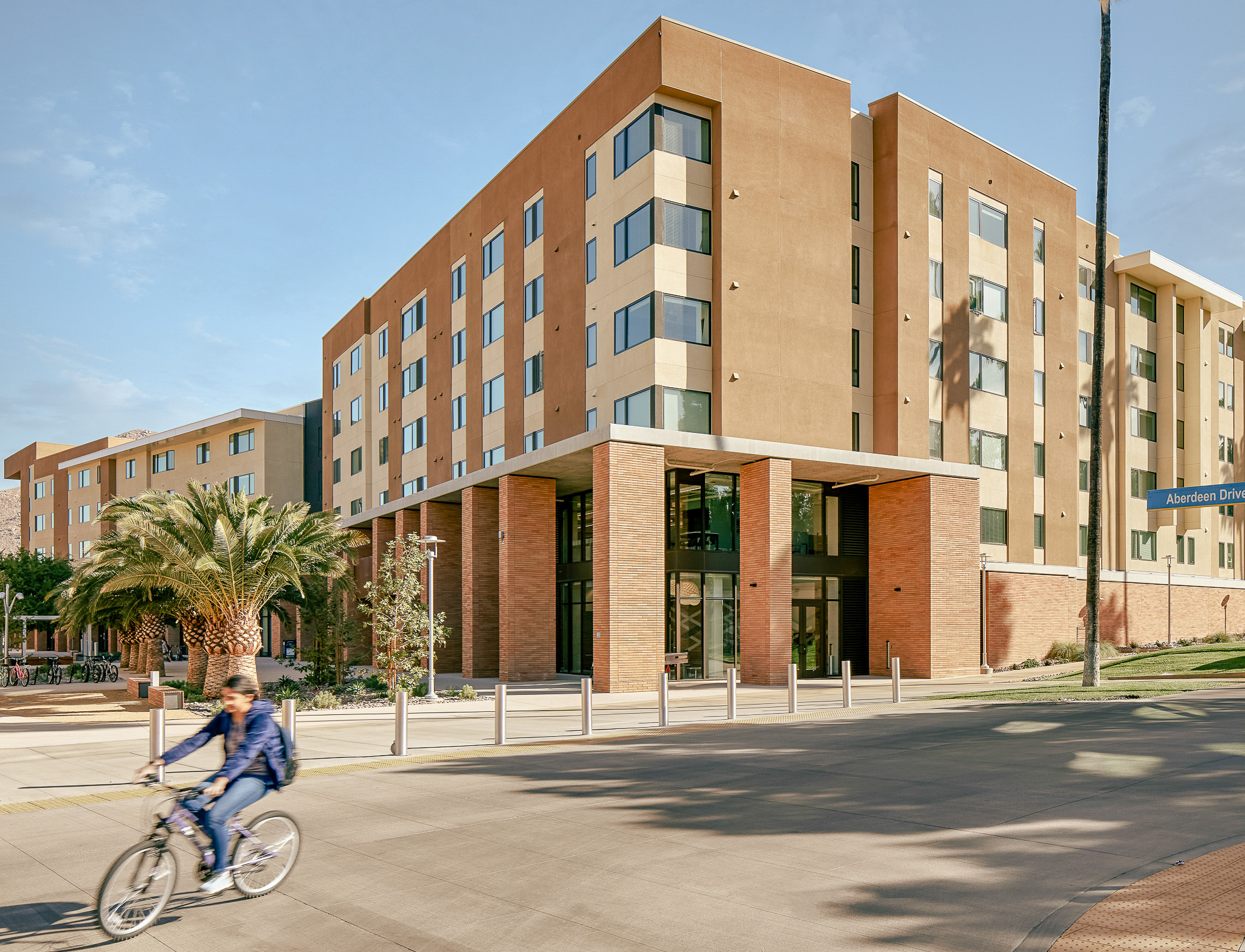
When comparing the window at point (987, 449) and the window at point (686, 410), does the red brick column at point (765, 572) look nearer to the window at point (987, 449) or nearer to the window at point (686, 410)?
the window at point (686, 410)

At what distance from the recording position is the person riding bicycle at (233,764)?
23.5 feet

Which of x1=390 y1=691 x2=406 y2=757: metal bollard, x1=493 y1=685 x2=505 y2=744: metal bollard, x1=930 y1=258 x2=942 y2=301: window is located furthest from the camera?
x1=930 y1=258 x2=942 y2=301: window

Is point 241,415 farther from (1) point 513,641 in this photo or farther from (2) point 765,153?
(2) point 765,153

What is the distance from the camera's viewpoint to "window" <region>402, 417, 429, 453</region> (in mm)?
50219

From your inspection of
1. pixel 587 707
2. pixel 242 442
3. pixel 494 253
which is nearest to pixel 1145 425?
pixel 494 253

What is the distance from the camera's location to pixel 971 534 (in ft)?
111

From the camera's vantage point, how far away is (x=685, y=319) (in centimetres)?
3100

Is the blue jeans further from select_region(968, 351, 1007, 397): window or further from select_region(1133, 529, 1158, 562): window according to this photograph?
select_region(1133, 529, 1158, 562): window

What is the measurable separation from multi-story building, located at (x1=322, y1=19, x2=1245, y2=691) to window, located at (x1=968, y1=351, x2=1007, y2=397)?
18cm

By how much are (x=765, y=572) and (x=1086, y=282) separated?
2649cm

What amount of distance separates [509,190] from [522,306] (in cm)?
523

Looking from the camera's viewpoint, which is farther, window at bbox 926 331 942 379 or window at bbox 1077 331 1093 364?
window at bbox 1077 331 1093 364

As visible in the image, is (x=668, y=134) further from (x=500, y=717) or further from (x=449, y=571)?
(x=500, y=717)

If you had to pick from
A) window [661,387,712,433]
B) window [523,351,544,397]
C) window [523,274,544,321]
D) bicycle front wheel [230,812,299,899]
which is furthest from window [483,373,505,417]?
bicycle front wheel [230,812,299,899]
